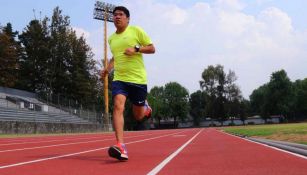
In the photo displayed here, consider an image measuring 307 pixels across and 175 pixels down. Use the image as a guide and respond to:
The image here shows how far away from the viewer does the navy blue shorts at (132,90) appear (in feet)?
22.6

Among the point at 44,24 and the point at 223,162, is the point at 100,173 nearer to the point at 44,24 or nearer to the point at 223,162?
the point at 223,162

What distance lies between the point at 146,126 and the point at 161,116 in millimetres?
24634

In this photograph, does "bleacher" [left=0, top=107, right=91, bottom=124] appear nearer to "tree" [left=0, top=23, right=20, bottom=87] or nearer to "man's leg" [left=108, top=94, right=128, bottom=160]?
"tree" [left=0, top=23, right=20, bottom=87]

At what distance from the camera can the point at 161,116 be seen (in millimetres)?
117750

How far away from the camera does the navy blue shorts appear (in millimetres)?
6902

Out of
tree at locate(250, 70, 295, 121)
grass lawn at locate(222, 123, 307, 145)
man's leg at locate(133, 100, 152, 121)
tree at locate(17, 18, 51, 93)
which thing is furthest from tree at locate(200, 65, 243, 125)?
man's leg at locate(133, 100, 152, 121)

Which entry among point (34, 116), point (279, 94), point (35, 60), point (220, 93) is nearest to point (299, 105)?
point (279, 94)

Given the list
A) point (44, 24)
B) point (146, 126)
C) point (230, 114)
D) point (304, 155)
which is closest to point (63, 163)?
point (304, 155)

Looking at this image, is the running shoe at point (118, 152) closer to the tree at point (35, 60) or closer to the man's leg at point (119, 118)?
the man's leg at point (119, 118)

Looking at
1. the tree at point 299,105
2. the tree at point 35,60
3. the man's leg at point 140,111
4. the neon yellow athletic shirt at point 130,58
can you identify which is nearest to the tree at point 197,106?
the tree at point 299,105

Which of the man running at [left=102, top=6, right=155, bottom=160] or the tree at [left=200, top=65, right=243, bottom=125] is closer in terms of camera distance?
the man running at [left=102, top=6, right=155, bottom=160]

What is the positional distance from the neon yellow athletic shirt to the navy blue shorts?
6 cm

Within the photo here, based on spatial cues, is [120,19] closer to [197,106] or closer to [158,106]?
[158,106]

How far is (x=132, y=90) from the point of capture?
7.06 m
